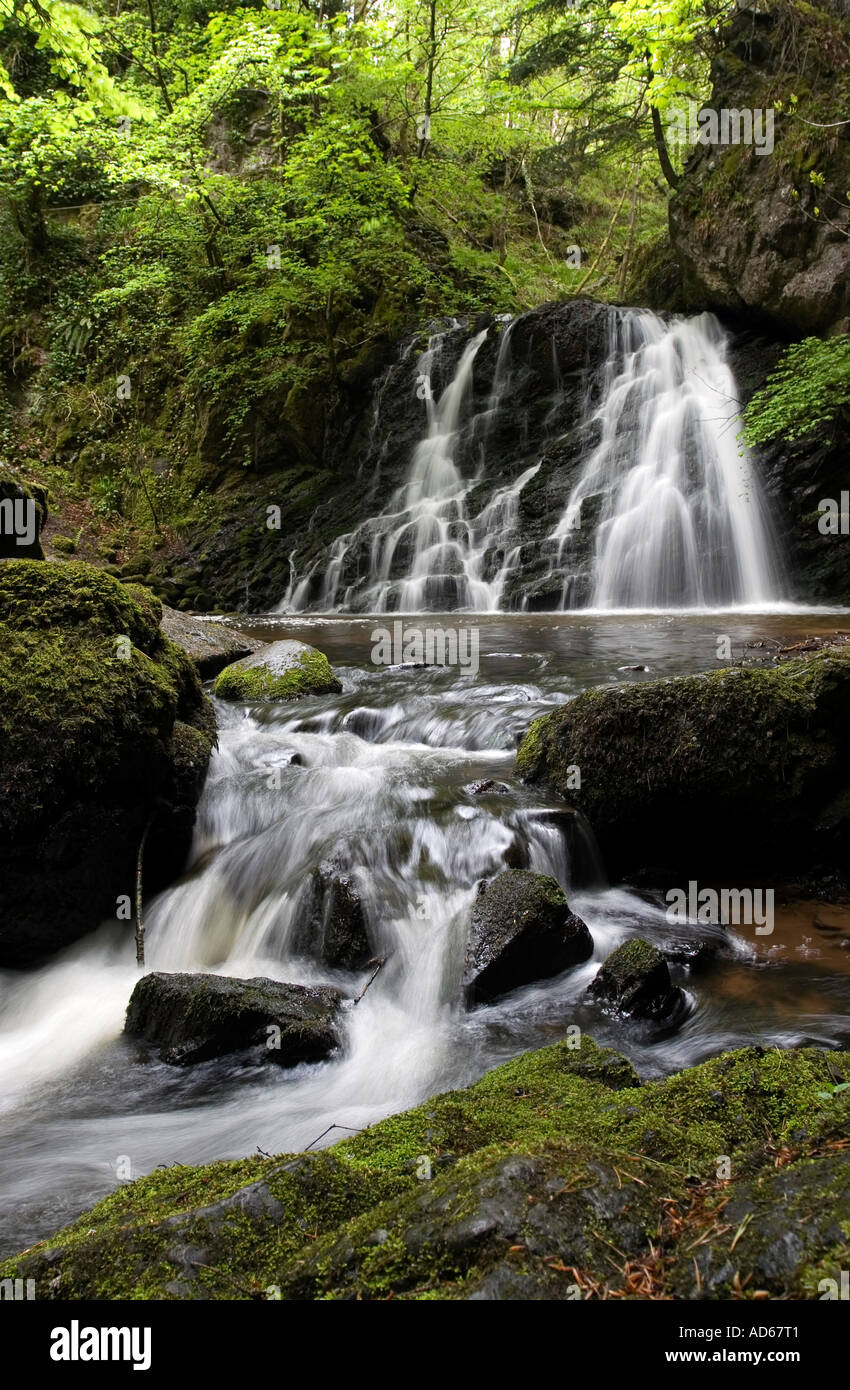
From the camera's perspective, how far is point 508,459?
52.7 ft

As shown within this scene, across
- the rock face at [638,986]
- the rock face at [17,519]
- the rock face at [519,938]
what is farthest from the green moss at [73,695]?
the rock face at [638,986]

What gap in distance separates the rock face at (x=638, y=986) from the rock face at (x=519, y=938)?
0.30 metres

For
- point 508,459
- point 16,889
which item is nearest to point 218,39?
point 508,459

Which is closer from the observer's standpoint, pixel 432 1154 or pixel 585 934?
pixel 432 1154

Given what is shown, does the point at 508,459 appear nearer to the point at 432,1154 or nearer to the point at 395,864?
the point at 395,864

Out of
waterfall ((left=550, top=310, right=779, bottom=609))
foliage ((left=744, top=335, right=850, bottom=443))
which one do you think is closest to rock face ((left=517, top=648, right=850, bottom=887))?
foliage ((left=744, top=335, right=850, bottom=443))

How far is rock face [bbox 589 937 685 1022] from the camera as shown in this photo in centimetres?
387

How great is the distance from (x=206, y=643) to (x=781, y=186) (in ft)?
39.3

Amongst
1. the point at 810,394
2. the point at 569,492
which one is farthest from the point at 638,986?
the point at 569,492

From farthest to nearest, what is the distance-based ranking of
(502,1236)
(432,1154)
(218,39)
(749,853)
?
1. (218,39)
2. (749,853)
3. (432,1154)
4. (502,1236)

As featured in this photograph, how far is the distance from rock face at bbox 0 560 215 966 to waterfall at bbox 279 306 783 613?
350 inches
